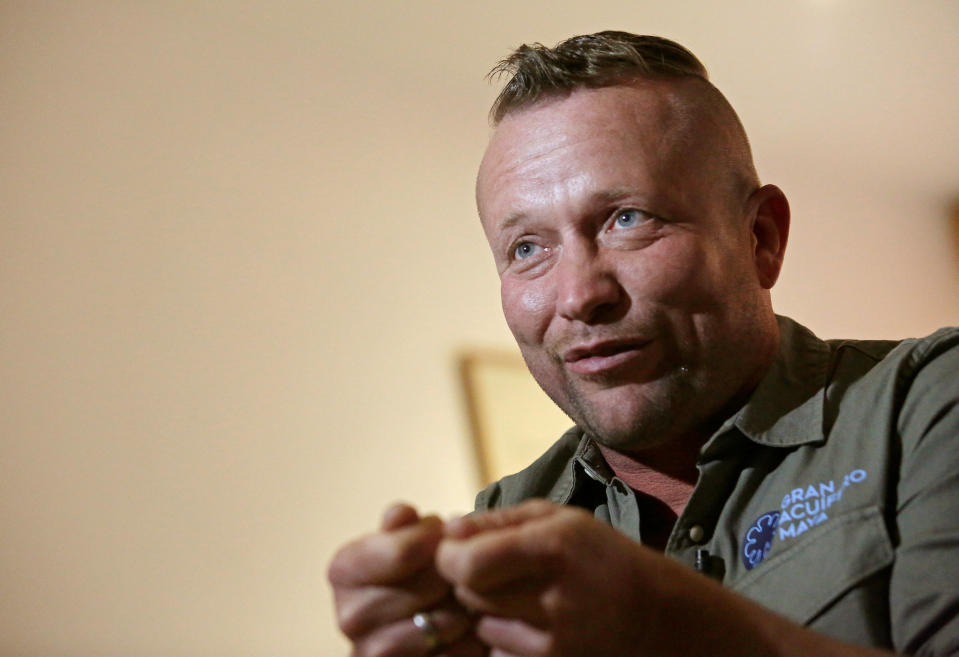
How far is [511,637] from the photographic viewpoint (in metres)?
0.56

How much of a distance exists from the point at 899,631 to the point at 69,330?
1717 millimetres

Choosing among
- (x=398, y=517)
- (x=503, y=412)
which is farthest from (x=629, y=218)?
(x=503, y=412)

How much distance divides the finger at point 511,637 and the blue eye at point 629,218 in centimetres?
57

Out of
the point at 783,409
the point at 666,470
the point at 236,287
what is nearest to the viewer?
the point at 783,409

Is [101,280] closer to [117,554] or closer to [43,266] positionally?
[43,266]

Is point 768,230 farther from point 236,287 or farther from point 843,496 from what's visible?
point 236,287

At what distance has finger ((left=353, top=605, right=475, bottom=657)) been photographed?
592 mm

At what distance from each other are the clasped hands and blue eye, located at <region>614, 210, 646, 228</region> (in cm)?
53

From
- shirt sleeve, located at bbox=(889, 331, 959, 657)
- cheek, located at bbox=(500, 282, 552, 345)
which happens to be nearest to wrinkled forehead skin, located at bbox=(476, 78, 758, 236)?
cheek, located at bbox=(500, 282, 552, 345)

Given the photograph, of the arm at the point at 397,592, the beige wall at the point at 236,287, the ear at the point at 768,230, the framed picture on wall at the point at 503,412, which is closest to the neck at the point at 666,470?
the ear at the point at 768,230

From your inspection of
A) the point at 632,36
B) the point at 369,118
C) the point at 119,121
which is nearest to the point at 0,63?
the point at 119,121

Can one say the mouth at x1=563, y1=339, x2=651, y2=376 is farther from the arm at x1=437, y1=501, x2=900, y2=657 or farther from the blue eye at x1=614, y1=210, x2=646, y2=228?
the arm at x1=437, y1=501, x2=900, y2=657

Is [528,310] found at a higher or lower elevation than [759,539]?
higher

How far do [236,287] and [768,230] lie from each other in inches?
55.5
